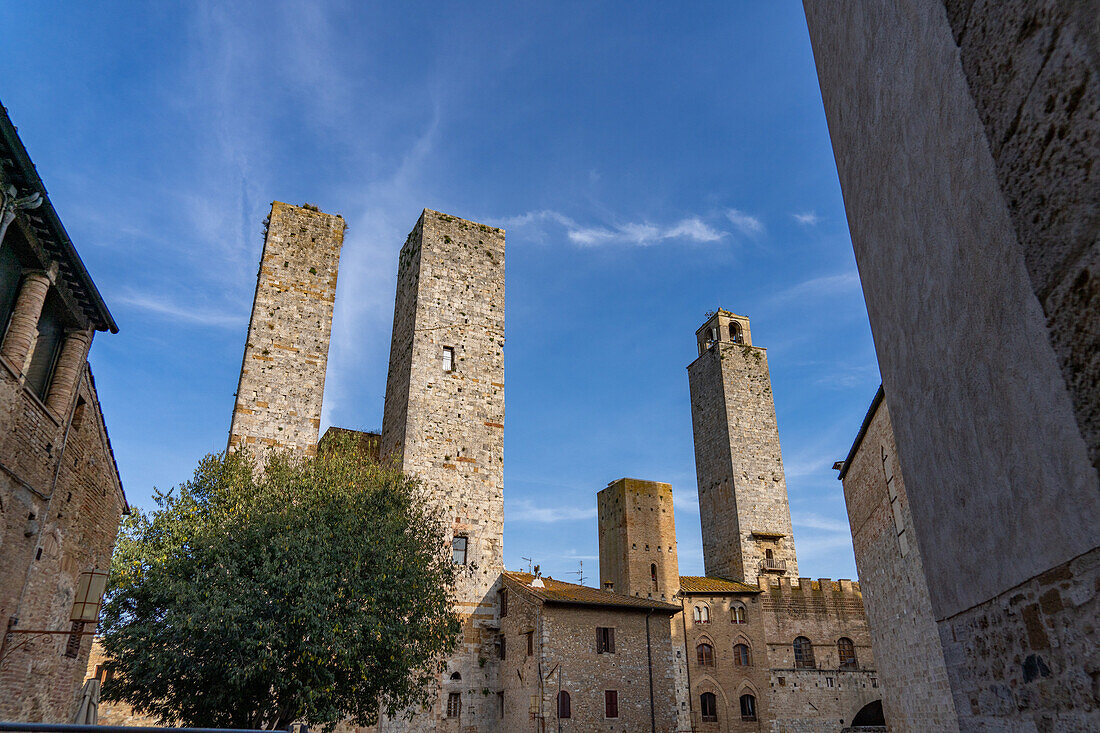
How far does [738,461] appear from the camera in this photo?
3553 centimetres

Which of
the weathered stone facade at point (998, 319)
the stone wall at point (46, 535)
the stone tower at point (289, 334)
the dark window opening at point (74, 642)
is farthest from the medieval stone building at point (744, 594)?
the weathered stone facade at point (998, 319)

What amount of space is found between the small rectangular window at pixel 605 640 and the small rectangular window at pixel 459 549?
193 inches

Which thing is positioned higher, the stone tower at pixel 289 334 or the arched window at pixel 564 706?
the stone tower at pixel 289 334

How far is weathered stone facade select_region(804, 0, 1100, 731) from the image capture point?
1.91m

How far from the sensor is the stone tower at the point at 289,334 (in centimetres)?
1888

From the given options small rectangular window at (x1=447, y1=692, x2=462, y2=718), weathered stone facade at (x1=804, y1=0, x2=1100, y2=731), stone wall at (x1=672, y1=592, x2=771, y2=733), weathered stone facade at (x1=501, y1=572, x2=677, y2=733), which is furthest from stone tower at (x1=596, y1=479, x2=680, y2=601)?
weathered stone facade at (x1=804, y1=0, x2=1100, y2=731)

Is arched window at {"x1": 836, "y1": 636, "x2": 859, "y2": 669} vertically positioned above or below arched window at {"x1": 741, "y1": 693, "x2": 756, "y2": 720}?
above

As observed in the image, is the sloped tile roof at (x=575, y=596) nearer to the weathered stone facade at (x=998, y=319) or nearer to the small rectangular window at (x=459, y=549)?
the small rectangular window at (x=459, y=549)

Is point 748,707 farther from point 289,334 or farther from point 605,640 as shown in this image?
point 289,334

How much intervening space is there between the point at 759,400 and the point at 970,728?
35.9m

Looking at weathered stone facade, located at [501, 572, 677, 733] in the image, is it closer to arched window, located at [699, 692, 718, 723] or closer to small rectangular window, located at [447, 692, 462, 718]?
small rectangular window, located at [447, 692, 462, 718]

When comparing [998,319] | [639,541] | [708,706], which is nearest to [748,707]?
[708,706]

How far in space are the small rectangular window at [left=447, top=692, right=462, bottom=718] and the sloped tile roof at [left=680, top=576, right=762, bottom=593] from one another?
1332 cm

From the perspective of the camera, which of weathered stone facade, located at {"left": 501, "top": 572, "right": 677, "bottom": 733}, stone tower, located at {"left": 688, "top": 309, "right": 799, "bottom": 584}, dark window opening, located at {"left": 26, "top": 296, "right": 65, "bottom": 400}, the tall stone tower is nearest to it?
dark window opening, located at {"left": 26, "top": 296, "right": 65, "bottom": 400}
